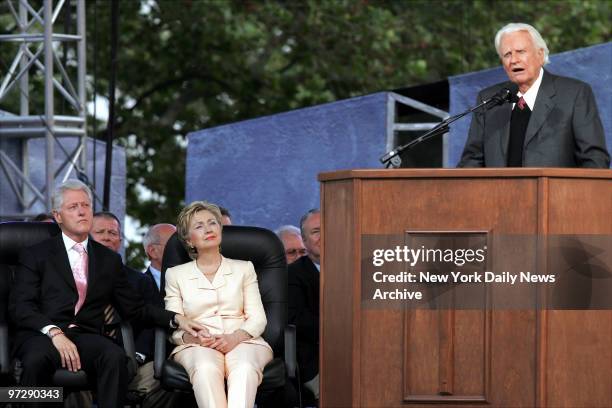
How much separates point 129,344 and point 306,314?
104cm

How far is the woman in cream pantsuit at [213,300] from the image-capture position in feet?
22.8

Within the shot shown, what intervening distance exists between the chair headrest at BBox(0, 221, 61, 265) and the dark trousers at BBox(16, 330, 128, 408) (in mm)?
496

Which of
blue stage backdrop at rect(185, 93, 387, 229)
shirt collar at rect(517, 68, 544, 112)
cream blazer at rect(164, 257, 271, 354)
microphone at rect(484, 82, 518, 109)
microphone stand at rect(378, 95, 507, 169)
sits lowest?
cream blazer at rect(164, 257, 271, 354)

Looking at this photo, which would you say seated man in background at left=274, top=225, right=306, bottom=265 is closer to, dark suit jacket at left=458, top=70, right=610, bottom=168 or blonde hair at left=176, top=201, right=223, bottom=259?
blonde hair at left=176, top=201, right=223, bottom=259

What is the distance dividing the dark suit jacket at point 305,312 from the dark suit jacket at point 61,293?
2.84ft

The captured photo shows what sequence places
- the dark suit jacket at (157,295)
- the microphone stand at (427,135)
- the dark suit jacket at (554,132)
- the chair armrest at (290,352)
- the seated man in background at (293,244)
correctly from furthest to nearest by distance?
the seated man in background at (293,244), the dark suit jacket at (157,295), the chair armrest at (290,352), the dark suit jacket at (554,132), the microphone stand at (427,135)

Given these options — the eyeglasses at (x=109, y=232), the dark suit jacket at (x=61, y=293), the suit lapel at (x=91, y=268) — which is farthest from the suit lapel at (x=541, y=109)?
the eyeglasses at (x=109, y=232)

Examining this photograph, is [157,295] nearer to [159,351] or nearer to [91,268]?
[91,268]

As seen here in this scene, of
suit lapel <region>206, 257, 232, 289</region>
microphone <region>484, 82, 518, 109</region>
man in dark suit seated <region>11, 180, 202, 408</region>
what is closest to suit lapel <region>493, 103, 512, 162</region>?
microphone <region>484, 82, 518, 109</region>

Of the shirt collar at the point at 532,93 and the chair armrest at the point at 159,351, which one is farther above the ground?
the shirt collar at the point at 532,93

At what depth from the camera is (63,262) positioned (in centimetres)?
732

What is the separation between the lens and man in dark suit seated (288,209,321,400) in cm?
760

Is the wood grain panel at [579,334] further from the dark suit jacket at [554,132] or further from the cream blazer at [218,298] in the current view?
the cream blazer at [218,298]

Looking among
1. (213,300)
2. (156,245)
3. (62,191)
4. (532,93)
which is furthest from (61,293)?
(532,93)
